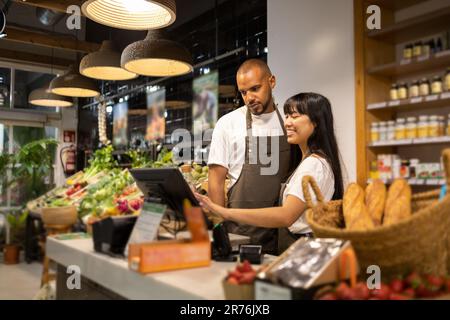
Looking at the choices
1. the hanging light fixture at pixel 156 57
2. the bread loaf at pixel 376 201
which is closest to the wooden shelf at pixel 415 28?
the hanging light fixture at pixel 156 57

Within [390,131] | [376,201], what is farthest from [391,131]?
[376,201]

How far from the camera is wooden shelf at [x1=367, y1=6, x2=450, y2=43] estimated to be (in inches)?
118

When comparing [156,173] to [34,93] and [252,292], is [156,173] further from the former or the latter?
[252,292]

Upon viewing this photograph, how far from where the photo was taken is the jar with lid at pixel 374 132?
333 centimetres

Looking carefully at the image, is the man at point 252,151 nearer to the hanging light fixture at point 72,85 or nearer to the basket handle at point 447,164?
the hanging light fixture at point 72,85

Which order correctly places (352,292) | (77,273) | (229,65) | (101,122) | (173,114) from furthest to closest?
(229,65), (173,114), (101,122), (77,273), (352,292)

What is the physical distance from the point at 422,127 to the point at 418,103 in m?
0.17

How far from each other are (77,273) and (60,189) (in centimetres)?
24

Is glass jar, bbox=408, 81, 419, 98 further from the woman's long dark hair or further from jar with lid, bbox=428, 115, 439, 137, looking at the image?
the woman's long dark hair

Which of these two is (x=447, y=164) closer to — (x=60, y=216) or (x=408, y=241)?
(x=408, y=241)

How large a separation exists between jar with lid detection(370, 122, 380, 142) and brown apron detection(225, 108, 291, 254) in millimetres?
1129

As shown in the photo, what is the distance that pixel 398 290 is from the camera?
0.99 m
